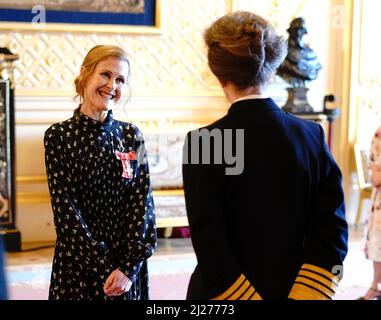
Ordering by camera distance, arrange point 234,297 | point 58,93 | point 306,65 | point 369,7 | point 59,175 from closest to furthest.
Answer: point 234,297
point 59,175
point 58,93
point 306,65
point 369,7

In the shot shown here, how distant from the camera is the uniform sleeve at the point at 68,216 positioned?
2.08 m

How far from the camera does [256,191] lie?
159 cm

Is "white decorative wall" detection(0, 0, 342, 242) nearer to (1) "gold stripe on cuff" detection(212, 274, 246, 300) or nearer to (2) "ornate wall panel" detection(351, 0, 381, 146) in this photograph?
(2) "ornate wall panel" detection(351, 0, 381, 146)

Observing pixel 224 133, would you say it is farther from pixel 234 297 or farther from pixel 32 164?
pixel 32 164

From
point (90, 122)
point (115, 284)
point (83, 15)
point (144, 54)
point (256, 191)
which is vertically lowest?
point (115, 284)

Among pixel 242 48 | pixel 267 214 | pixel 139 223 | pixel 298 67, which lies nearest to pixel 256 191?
pixel 267 214

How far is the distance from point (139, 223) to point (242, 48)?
2.69 ft

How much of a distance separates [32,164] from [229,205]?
4220 millimetres

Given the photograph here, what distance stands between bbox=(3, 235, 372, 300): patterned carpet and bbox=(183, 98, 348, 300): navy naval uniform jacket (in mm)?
2474

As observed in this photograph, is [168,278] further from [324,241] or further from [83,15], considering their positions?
[324,241]

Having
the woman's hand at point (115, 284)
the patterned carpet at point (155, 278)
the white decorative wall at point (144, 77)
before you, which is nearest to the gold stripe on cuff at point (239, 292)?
the woman's hand at point (115, 284)

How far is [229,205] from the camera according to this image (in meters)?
1.59

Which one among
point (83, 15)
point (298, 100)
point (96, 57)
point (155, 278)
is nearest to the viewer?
point (96, 57)

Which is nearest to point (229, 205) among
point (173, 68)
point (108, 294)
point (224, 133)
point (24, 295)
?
point (224, 133)
